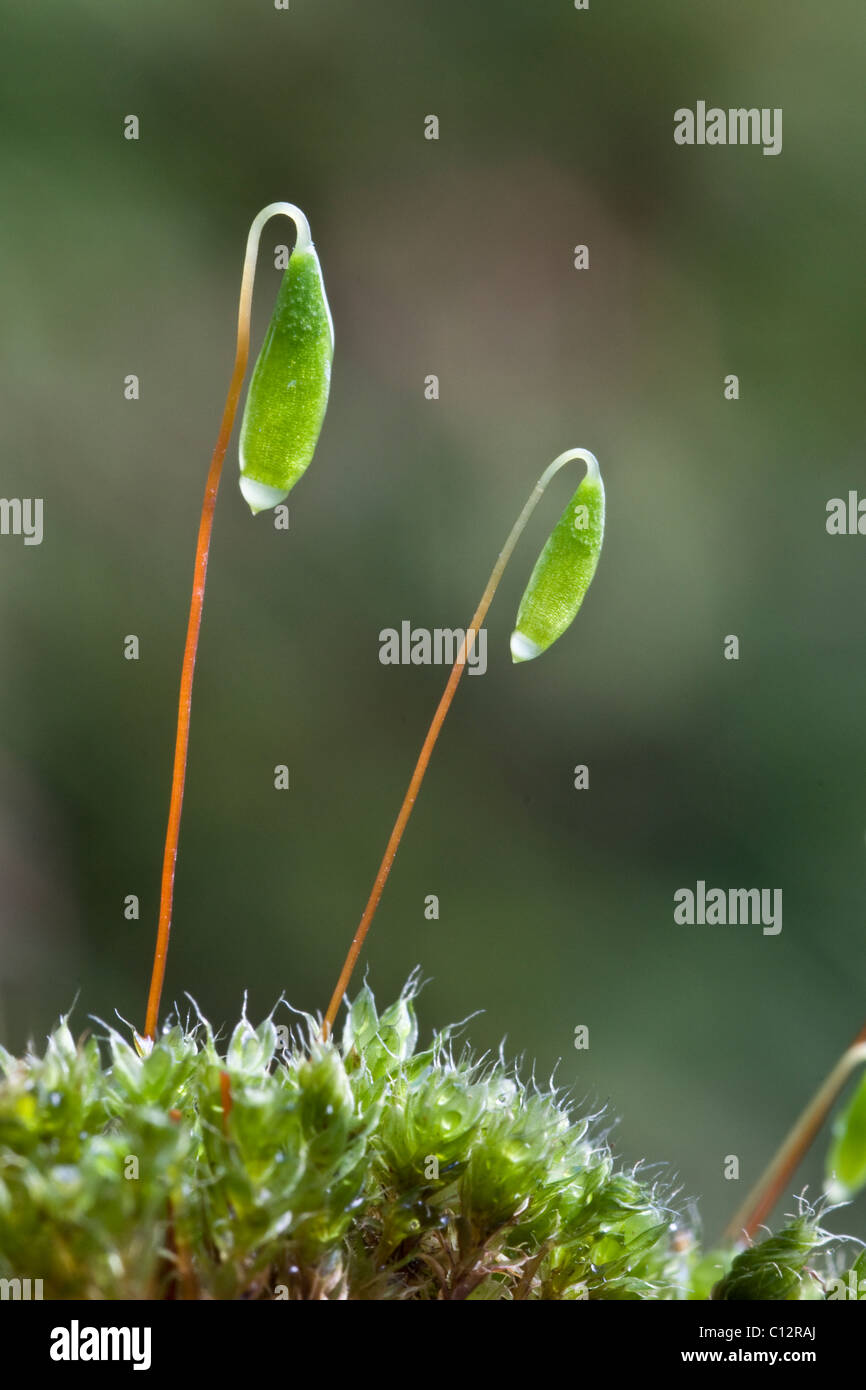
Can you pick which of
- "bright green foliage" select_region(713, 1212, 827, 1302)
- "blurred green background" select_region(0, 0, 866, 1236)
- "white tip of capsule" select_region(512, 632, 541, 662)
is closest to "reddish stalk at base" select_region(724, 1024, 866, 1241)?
"bright green foliage" select_region(713, 1212, 827, 1302)

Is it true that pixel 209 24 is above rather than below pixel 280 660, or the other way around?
above

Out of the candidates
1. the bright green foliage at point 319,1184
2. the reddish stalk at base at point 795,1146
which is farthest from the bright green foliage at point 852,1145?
the bright green foliage at point 319,1184

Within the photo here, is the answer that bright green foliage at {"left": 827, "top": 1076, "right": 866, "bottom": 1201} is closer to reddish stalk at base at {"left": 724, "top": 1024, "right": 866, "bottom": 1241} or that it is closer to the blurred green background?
reddish stalk at base at {"left": 724, "top": 1024, "right": 866, "bottom": 1241}

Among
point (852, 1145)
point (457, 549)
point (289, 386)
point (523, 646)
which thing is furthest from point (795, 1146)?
point (457, 549)

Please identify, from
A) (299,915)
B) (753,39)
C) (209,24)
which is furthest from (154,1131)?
(753,39)

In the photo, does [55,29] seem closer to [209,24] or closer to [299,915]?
[209,24]

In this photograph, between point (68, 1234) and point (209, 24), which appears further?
point (209, 24)
